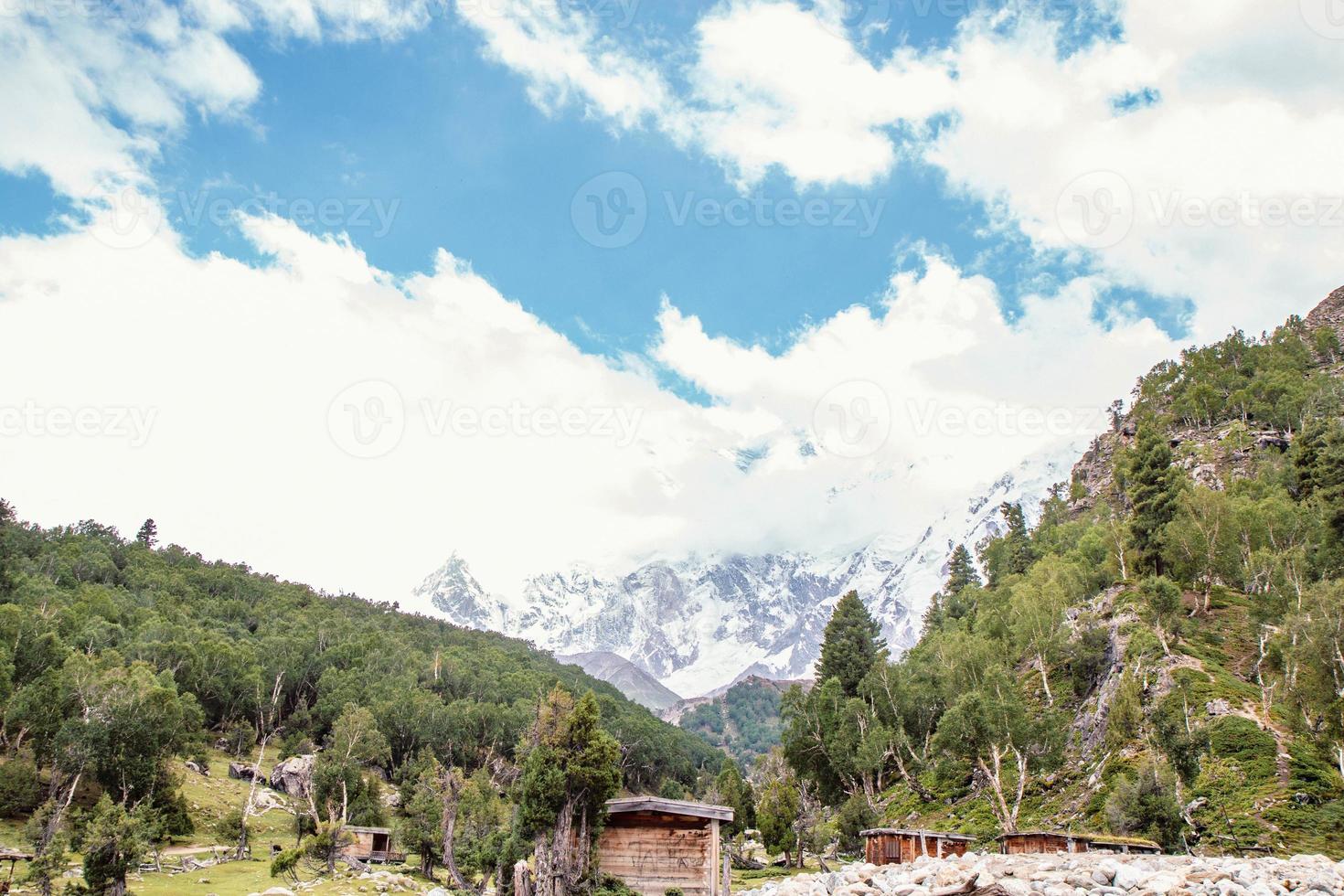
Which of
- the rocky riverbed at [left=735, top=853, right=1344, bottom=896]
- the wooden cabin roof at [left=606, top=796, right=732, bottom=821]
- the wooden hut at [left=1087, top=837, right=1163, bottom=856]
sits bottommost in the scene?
the wooden hut at [left=1087, top=837, right=1163, bottom=856]

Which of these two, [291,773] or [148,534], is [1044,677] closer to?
[291,773]

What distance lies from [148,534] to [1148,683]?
143576mm

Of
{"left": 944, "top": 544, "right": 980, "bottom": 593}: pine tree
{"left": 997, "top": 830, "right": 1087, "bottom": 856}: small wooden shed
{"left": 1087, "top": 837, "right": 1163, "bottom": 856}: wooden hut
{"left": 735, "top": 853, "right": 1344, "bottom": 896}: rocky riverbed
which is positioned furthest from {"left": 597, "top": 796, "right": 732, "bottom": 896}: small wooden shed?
{"left": 944, "top": 544, "right": 980, "bottom": 593}: pine tree

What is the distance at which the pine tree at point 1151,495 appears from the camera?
54.7 meters

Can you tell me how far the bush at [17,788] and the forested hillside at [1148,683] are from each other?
139ft

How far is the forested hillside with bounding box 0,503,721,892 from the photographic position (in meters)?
30.8

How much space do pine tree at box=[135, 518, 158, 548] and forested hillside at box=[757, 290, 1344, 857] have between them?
4518 inches

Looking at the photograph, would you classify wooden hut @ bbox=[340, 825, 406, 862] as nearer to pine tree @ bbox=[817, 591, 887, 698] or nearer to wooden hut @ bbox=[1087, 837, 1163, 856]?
pine tree @ bbox=[817, 591, 887, 698]

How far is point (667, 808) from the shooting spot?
27672mm

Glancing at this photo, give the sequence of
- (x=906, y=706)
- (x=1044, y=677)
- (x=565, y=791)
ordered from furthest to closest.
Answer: (x=906, y=706), (x=1044, y=677), (x=565, y=791)

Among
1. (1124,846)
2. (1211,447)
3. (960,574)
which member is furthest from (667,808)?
(960,574)

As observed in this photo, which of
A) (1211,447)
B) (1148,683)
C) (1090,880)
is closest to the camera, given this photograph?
(1090,880)

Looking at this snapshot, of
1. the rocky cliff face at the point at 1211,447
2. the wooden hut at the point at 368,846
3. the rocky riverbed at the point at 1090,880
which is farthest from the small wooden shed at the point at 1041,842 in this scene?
the rocky cliff face at the point at 1211,447

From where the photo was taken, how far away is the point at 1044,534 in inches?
3580
